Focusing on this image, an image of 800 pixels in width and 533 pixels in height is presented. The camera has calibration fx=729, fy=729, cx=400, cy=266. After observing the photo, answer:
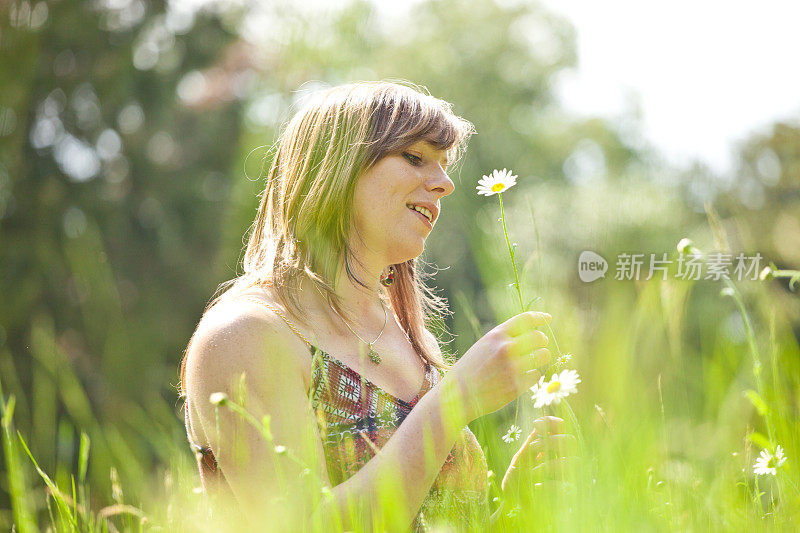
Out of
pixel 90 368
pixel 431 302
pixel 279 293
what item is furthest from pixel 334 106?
pixel 90 368

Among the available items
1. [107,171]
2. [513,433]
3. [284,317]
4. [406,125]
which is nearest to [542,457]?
[513,433]

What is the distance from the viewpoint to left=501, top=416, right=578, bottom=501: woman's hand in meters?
1.12

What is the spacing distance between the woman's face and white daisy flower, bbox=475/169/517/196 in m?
0.43

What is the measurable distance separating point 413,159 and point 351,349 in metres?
0.52

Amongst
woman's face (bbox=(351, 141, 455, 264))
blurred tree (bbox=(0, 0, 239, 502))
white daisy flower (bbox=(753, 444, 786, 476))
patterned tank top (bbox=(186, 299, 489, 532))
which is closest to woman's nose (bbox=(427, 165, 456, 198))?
woman's face (bbox=(351, 141, 455, 264))

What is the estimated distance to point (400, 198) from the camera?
73.6 inches

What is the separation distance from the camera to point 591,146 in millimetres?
17625

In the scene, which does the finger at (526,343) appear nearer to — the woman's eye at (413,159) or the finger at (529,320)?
the finger at (529,320)

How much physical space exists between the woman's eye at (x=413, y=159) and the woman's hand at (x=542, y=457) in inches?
30.2

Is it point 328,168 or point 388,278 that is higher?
point 328,168

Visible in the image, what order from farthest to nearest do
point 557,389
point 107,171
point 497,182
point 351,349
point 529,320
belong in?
point 107,171
point 351,349
point 497,182
point 529,320
point 557,389

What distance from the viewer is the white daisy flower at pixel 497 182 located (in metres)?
1.34

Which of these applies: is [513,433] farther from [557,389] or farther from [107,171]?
[107,171]

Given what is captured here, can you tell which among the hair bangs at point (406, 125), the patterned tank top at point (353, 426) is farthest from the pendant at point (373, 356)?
the hair bangs at point (406, 125)
